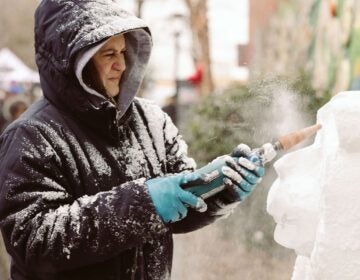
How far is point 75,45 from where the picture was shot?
6.35 ft

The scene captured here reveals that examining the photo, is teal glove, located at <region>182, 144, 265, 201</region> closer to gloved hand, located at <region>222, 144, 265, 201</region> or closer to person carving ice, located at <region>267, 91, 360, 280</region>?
gloved hand, located at <region>222, 144, 265, 201</region>

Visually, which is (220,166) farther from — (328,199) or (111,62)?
(111,62)

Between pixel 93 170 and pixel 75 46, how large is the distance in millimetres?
374

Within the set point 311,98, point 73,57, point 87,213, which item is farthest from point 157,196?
point 311,98

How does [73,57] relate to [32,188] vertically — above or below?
above

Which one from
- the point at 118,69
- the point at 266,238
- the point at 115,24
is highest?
the point at 115,24

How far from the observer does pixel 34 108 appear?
205cm

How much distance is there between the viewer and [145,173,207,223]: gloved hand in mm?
1801

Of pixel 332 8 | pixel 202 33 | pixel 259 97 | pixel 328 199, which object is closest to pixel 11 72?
pixel 202 33

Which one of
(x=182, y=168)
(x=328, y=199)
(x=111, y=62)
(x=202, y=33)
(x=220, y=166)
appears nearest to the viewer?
(x=328, y=199)

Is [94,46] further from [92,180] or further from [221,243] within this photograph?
[221,243]

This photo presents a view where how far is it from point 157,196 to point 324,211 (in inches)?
17.9

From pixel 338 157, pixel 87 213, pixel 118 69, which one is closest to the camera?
pixel 338 157

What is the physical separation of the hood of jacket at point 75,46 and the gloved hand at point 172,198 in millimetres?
310
